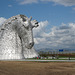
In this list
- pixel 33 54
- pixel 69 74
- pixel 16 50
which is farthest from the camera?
pixel 33 54

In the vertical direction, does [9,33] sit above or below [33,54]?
above

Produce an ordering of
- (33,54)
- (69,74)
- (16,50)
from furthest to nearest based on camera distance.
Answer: (33,54) < (16,50) < (69,74)

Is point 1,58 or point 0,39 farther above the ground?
point 0,39

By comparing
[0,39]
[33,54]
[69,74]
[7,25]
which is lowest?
[69,74]

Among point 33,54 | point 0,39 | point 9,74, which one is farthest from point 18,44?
point 9,74

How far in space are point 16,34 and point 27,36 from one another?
1745mm

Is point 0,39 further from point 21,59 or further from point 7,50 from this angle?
point 21,59

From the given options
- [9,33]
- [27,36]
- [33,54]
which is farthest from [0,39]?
[33,54]

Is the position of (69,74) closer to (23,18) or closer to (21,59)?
(21,59)

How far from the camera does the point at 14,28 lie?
1104 inches

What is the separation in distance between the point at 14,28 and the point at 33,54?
7364 mm

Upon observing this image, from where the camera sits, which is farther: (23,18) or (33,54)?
(33,54)

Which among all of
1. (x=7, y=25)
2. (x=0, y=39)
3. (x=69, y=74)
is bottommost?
(x=69, y=74)

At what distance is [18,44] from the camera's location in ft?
90.9
